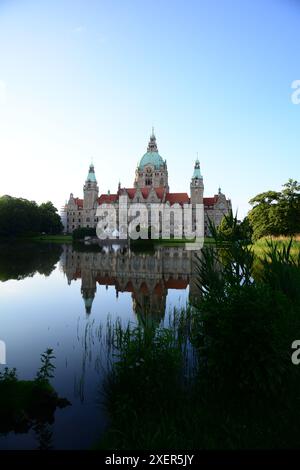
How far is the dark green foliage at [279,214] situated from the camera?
3459cm

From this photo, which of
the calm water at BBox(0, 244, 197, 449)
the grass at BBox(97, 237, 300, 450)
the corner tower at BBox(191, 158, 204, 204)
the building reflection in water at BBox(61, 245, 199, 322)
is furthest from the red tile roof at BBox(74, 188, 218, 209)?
the grass at BBox(97, 237, 300, 450)

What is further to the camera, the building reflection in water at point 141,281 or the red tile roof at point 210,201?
the red tile roof at point 210,201

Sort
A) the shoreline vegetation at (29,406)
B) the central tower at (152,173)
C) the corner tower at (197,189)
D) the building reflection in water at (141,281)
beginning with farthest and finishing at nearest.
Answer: the central tower at (152,173)
the corner tower at (197,189)
the building reflection in water at (141,281)
the shoreline vegetation at (29,406)

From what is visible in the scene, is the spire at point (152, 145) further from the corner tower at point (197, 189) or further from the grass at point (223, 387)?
the grass at point (223, 387)

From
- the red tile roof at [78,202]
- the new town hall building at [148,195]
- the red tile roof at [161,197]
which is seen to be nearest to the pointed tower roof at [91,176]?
the new town hall building at [148,195]

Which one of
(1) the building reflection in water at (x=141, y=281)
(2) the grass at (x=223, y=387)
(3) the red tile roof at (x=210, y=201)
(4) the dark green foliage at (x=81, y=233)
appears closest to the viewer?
(2) the grass at (x=223, y=387)

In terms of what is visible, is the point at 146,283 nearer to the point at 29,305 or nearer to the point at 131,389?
the point at 29,305

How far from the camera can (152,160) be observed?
12462 centimetres

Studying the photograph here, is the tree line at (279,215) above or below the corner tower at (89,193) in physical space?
below

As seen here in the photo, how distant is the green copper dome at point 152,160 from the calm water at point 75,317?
10050 centimetres

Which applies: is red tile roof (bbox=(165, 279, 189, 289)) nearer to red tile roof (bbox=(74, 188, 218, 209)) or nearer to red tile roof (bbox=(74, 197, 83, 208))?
red tile roof (bbox=(74, 188, 218, 209))
